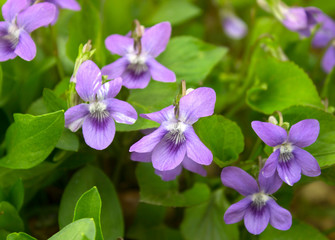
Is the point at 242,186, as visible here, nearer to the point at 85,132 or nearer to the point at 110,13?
the point at 85,132

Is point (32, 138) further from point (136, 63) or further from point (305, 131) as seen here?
point (305, 131)

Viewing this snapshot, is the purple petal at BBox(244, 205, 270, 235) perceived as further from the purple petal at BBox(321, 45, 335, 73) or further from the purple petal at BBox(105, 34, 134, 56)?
the purple petal at BBox(321, 45, 335, 73)

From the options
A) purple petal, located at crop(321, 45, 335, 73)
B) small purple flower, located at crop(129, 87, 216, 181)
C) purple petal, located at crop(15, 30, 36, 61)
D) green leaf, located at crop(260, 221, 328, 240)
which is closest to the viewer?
small purple flower, located at crop(129, 87, 216, 181)

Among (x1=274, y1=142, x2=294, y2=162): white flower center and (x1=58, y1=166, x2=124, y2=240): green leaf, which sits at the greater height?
(x1=274, y1=142, x2=294, y2=162): white flower center

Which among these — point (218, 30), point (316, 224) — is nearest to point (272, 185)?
point (316, 224)

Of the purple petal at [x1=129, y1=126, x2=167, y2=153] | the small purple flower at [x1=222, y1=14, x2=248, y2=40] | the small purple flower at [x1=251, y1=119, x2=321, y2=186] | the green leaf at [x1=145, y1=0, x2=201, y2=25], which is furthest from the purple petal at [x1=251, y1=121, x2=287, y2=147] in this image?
the small purple flower at [x1=222, y1=14, x2=248, y2=40]

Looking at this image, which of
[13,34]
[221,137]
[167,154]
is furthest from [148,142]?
[13,34]

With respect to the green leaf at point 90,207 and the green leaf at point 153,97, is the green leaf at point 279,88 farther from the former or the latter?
the green leaf at point 90,207
